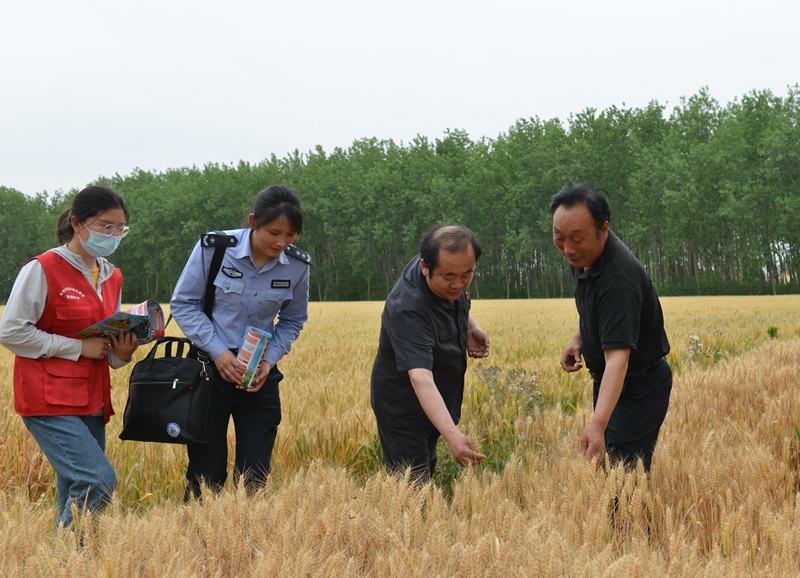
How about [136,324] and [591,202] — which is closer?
[591,202]

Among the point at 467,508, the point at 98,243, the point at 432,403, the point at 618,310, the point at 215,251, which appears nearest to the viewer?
the point at 467,508

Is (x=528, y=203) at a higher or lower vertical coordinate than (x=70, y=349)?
higher

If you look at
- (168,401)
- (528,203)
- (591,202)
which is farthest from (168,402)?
(528,203)

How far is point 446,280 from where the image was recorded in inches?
109

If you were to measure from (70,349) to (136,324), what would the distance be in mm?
279

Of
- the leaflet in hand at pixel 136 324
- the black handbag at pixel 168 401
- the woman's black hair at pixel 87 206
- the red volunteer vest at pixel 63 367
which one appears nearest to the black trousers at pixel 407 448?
the black handbag at pixel 168 401

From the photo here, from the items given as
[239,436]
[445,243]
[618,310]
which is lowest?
[239,436]

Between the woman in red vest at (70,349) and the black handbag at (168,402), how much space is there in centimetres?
13

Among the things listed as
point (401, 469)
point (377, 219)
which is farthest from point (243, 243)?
point (377, 219)

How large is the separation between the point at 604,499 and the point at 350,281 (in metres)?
59.6

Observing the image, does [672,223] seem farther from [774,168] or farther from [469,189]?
[469,189]

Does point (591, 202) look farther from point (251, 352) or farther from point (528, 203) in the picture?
point (528, 203)

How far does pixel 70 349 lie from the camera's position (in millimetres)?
2744

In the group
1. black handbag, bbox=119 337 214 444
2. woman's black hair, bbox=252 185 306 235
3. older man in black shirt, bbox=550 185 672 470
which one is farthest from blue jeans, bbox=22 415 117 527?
older man in black shirt, bbox=550 185 672 470
